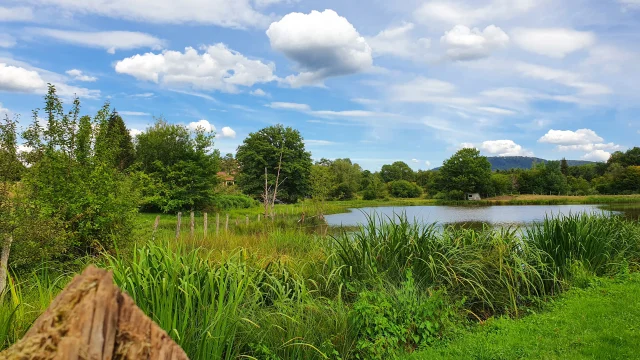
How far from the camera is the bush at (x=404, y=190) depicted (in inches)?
3428

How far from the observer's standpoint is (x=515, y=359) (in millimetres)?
4109

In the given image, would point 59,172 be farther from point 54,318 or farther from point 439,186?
point 439,186

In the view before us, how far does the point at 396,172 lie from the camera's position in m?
111

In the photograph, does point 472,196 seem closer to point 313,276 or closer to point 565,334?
point 565,334

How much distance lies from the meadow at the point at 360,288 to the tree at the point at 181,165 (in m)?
25.6

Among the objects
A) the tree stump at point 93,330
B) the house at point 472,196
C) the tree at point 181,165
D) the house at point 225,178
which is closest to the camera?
the tree stump at point 93,330

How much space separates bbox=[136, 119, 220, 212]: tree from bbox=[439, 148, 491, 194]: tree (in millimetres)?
50267

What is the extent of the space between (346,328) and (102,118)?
6771 millimetres

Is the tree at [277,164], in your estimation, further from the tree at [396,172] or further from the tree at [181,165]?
the tree at [396,172]

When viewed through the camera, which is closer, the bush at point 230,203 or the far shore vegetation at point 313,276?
the far shore vegetation at point 313,276

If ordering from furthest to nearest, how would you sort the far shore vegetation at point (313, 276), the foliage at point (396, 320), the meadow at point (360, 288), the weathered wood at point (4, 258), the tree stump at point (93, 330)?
1. the weathered wood at point (4, 258)
2. the foliage at point (396, 320)
3. the far shore vegetation at point (313, 276)
4. the meadow at point (360, 288)
5. the tree stump at point (93, 330)

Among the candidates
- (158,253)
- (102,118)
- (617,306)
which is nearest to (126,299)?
(158,253)

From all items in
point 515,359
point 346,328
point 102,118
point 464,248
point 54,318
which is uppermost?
point 102,118

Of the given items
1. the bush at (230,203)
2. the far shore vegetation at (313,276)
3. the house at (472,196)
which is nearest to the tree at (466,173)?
the house at (472,196)
